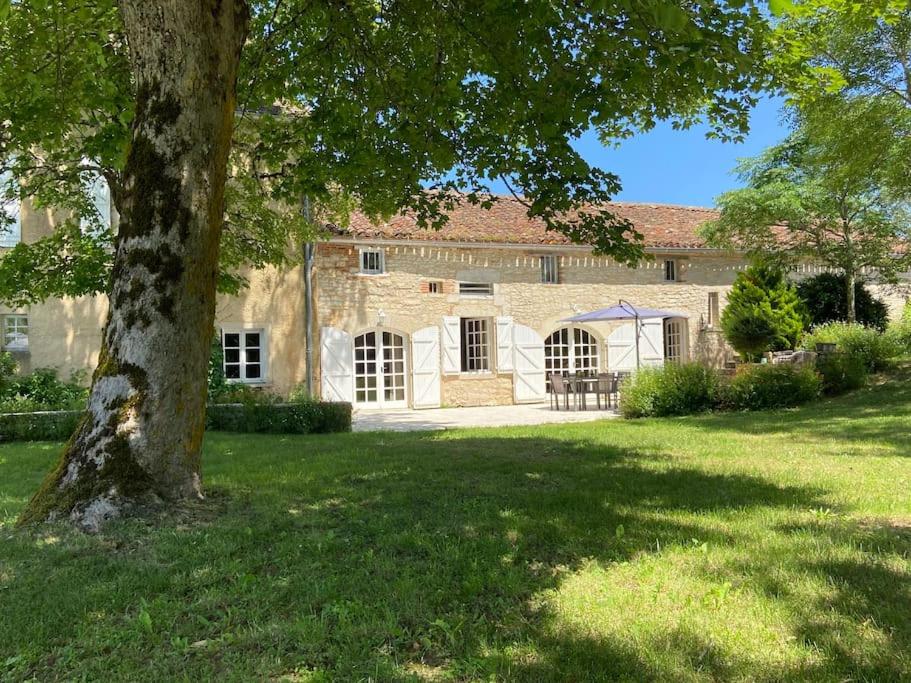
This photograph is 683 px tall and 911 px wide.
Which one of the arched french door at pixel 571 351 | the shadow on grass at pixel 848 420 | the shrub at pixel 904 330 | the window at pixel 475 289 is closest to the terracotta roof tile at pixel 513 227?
the window at pixel 475 289

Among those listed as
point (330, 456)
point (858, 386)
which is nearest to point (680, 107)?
point (330, 456)

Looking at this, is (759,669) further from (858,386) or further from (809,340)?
(809,340)

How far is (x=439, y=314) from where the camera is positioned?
52.5ft

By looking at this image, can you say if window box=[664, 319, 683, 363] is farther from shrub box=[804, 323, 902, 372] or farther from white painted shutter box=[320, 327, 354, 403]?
white painted shutter box=[320, 327, 354, 403]

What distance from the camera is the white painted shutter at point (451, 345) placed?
52.5 feet

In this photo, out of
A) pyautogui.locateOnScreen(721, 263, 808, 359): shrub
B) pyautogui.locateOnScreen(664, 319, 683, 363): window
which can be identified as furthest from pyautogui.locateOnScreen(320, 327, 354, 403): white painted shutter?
pyautogui.locateOnScreen(721, 263, 808, 359): shrub

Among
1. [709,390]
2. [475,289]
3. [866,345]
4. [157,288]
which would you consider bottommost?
[709,390]

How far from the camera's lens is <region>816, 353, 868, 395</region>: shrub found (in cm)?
1319

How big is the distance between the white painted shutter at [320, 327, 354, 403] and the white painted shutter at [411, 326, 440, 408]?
1460 mm

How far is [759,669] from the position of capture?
7.39 ft

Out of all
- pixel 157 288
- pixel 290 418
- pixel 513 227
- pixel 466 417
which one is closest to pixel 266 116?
pixel 157 288

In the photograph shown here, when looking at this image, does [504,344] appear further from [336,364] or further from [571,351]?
[336,364]

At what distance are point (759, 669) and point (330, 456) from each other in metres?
5.44

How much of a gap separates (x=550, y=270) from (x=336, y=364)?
6.06 metres
